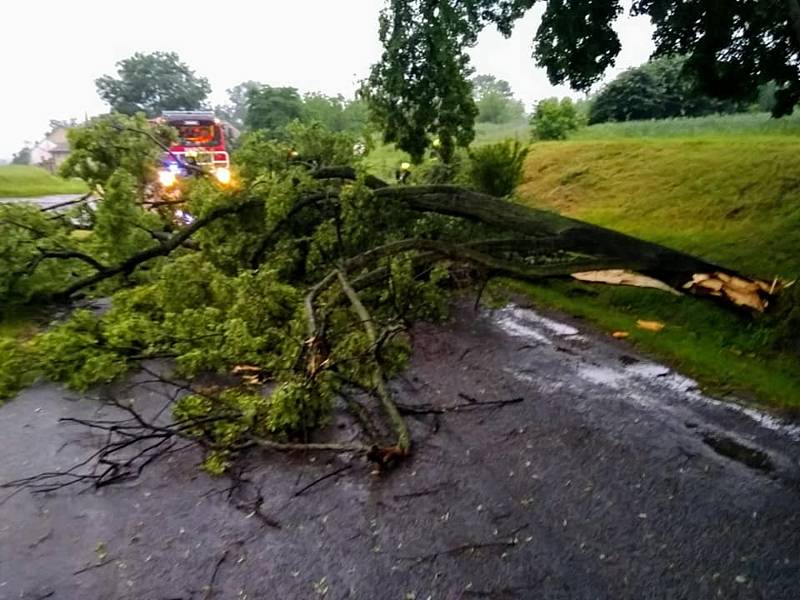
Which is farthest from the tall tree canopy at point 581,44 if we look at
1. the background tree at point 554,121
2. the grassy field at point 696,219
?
the background tree at point 554,121

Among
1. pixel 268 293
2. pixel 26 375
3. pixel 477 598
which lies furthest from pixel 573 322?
pixel 26 375

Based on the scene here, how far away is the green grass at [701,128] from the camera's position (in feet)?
44.8

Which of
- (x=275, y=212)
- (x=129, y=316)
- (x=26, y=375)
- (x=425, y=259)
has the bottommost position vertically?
(x=26, y=375)

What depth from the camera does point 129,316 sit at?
6.34 metres

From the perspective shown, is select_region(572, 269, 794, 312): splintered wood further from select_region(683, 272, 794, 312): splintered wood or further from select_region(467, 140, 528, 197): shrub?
select_region(467, 140, 528, 197): shrub

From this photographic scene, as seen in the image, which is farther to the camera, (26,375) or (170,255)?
(170,255)

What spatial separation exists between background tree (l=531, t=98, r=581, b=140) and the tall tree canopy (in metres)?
9.82

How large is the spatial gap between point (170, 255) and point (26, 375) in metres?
2.45

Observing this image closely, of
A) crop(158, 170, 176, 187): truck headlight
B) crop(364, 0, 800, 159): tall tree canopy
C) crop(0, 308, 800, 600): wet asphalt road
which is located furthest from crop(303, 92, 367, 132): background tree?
crop(0, 308, 800, 600): wet asphalt road

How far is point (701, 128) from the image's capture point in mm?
15242

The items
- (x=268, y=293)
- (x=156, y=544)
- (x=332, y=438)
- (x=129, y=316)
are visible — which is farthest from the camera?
(x=129, y=316)

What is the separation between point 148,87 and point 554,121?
4751 centimetres

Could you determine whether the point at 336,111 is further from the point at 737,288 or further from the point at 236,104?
the point at 236,104

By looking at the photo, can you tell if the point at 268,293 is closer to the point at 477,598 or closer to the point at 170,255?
the point at 170,255
